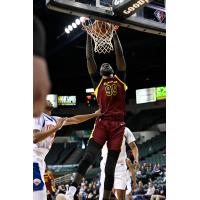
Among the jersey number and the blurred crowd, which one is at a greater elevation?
the jersey number

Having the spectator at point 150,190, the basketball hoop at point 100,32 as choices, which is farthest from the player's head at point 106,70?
the spectator at point 150,190

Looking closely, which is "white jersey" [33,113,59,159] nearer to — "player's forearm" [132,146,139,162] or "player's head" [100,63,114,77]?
"player's head" [100,63,114,77]

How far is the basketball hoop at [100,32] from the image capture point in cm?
304

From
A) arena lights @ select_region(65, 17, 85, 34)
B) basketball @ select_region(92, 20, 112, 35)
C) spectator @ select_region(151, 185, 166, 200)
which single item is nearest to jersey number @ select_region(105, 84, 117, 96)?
basketball @ select_region(92, 20, 112, 35)

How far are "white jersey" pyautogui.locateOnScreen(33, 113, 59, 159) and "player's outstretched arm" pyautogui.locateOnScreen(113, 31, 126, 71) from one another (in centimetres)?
68

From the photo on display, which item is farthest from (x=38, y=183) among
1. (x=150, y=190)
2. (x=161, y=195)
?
(x=150, y=190)

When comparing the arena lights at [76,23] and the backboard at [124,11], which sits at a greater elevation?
the backboard at [124,11]

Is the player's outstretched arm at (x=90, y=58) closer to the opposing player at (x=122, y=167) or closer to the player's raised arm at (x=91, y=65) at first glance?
the player's raised arm at (x=91, y=65)

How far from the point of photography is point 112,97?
10.4ft

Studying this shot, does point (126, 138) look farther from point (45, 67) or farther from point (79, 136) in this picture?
point (45, 67)

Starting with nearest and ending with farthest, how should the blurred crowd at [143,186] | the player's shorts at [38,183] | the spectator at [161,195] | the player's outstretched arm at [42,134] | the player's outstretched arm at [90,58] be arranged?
the player's shorts at [38,183] < the player's outstretched arm at [42,134] < the spectator at [161,195] < the blurred crowd at [143,186] < the player's outstretched arm at [90,58]

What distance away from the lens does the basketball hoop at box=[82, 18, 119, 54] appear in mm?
3035
